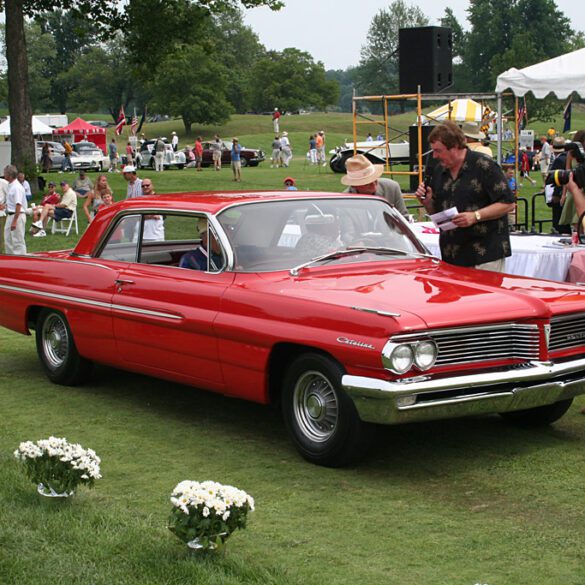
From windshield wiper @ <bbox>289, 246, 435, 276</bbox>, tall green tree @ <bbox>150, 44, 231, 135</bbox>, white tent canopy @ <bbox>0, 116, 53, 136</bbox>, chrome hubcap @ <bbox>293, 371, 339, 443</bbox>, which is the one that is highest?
tall green tree @ <bbox>150, 44, 231, 135</bbox>

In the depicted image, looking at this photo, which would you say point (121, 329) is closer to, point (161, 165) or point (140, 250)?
point (140, 250)

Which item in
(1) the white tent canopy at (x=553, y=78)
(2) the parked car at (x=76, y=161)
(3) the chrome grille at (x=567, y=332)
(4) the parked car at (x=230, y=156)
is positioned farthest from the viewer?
(4) the parked car at (x=230, y=156)

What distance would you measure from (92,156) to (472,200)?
145 ft

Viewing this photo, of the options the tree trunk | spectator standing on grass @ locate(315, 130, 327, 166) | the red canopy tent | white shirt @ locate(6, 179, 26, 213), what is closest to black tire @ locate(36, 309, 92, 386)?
white shirt @ locate(6, 179, 26, 213)

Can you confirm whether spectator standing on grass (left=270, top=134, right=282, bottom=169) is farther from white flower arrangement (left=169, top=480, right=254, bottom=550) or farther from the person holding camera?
white flower arrangement (left=169, top=480, right=254, bottom=550)

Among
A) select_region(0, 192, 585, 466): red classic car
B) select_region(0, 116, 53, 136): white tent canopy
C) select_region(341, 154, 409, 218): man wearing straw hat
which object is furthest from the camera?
select_region(0, 116, 53, 136): white tent canopy

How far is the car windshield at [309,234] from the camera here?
269 inches

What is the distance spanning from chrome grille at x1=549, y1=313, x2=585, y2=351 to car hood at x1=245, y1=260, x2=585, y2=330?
7 cm

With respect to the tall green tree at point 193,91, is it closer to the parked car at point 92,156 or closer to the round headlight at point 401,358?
the parked car at point 92,156

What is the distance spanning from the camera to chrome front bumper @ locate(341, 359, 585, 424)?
5.52m

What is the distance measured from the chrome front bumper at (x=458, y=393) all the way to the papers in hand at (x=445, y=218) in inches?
63.7

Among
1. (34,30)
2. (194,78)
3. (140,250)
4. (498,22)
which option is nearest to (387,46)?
(498,22)

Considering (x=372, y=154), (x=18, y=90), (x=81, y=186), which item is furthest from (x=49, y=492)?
(x=372, y=154)

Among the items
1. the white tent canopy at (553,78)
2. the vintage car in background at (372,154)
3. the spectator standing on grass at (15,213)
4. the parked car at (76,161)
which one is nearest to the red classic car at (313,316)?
the white tent canopy at (553,78)
